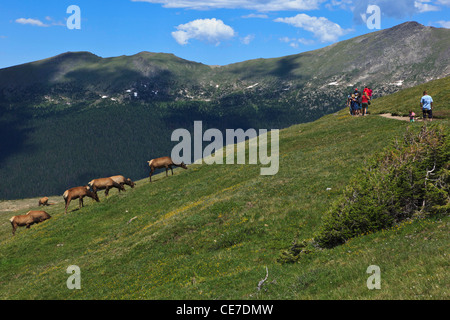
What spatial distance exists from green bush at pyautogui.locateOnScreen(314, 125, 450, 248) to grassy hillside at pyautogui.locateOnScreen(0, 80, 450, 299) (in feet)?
2.16

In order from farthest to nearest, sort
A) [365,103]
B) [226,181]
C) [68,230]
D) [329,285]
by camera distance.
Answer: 1. [365,103]
2. [226,181]
3. [68,230]
4. [329,285]

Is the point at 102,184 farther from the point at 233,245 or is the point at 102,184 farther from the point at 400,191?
the point at 400,191

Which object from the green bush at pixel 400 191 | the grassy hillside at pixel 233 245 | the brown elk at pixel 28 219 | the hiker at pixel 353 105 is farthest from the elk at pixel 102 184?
the green bush at pixel 400 191

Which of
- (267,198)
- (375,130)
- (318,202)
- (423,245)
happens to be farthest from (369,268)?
(375,130)

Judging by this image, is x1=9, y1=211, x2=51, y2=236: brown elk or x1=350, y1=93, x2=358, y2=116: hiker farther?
x1=350, y1=93, x2=358, y2=116: hiker

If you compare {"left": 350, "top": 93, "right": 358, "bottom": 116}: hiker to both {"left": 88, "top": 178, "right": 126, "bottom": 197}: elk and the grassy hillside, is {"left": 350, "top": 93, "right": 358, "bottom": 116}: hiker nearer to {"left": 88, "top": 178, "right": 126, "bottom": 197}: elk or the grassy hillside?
the grassy hillside

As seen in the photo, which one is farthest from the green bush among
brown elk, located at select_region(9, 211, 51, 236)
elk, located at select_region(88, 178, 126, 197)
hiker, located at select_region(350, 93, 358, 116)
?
brown elk, located at select_region(9, 211, 51, 236)

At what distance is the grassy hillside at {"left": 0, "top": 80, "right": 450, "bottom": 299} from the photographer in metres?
12.4

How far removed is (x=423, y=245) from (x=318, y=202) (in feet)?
33.6

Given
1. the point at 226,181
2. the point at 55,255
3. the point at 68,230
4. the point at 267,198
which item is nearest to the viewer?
the point at 267,198

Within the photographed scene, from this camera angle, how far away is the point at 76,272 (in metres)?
23.2

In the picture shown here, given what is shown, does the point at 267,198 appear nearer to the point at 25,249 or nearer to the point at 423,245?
the point at 423,245

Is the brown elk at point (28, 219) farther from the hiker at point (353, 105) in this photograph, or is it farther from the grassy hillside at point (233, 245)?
the hiker at point (353, 105)

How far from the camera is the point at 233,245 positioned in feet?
69.4
